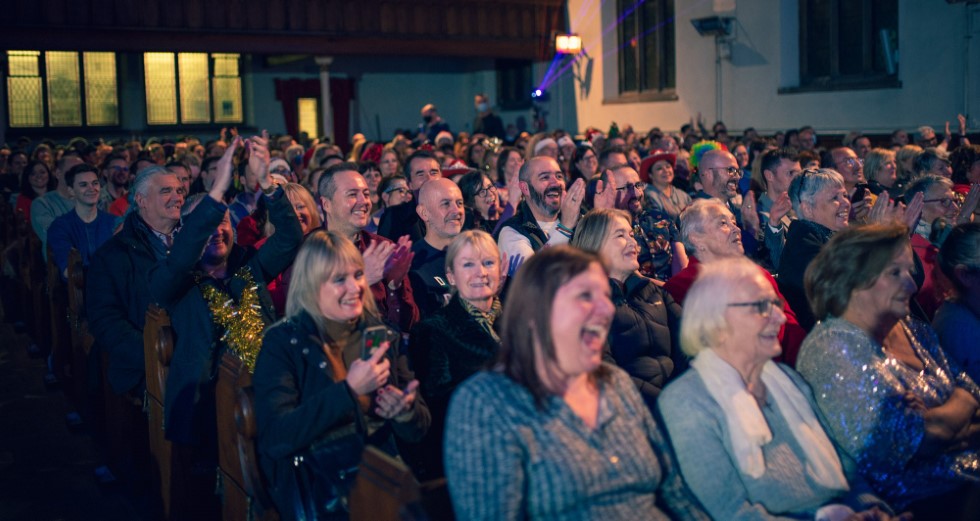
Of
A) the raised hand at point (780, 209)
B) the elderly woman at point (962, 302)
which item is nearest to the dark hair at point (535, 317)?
the elderly woman at point (962, 302)

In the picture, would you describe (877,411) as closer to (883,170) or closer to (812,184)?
(812,184)

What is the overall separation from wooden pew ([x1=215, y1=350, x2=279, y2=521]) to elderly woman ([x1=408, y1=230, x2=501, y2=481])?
61 cm

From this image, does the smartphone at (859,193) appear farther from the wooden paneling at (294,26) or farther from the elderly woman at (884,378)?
the wooden paneling at (294,26)

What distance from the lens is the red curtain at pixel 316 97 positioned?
24.2 m

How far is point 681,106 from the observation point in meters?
17.7

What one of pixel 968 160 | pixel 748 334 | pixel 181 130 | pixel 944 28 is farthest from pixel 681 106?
pixel 748 334

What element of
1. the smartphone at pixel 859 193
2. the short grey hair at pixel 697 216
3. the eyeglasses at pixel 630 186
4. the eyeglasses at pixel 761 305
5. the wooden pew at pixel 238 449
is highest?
the eyeglasses at pixel 630 186

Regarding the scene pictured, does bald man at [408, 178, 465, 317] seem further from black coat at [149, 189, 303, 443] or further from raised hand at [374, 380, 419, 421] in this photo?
raised hand at [374, 380, 419, 421]

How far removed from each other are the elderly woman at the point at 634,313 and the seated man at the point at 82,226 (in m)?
3.94

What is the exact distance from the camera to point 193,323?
423 cm

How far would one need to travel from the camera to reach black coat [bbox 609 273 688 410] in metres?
4.17

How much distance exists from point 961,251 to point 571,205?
7.09ft

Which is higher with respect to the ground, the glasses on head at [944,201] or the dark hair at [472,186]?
the dark hair at [472,186]

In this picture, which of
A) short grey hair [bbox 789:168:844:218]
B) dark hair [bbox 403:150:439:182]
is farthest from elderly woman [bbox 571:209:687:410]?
dark hair [bbox 403:150:439:182]
